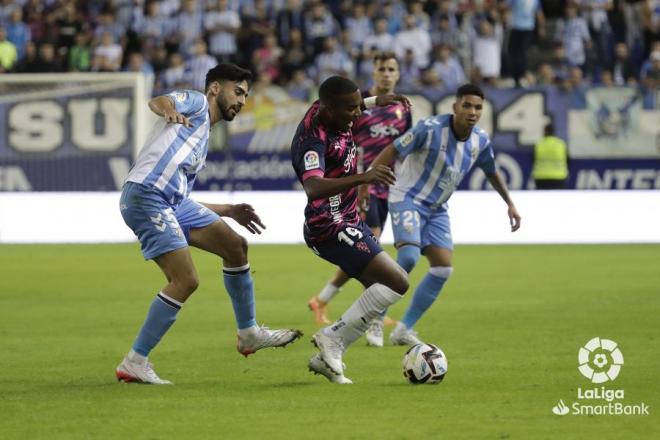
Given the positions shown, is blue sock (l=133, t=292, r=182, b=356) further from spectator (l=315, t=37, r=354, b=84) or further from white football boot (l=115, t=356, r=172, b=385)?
spectator (l=315, t=37, r=354, b=84)

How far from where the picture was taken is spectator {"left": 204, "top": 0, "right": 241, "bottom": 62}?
89.0 ft

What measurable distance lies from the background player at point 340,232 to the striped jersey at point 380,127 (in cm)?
365

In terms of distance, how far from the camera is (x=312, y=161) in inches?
335

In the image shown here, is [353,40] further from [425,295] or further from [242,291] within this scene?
[242,291]

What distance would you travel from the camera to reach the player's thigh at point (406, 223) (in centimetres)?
1128

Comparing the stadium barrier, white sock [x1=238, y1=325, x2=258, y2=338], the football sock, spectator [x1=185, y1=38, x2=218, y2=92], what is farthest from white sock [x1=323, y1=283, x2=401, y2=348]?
spectator [x1=185, y1=38, x2=218, y2=92]

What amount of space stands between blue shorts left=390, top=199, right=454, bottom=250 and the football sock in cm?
7

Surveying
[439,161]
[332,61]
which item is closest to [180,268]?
[439,161]

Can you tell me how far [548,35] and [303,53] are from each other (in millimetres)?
4895

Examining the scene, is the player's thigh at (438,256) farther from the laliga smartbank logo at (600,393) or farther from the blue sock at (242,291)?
the blue sock at (242,291)

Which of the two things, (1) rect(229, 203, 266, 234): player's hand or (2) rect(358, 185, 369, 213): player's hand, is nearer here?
(1) rect(229, 203, 266, 234): player's hand

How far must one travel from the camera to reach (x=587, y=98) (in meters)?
26.3

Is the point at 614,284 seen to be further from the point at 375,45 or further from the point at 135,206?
the point at 375,45

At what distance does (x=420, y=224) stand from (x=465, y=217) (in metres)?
11.5
